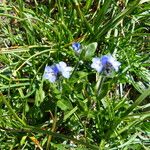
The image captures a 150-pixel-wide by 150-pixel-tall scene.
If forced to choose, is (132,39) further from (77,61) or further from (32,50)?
(32,50)

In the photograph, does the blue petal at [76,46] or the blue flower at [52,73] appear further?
the blue petal at [76,46]

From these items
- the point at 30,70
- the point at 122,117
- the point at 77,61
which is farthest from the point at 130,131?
the point at 30,70

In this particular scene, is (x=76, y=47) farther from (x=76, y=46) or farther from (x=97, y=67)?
(x=97, y=67)

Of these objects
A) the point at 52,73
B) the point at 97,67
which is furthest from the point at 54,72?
the point at 97,67

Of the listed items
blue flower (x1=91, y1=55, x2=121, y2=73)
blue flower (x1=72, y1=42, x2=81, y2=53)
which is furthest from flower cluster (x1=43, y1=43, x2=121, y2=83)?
blue flower (x1=72, y1=42, x2=81, y2=53)

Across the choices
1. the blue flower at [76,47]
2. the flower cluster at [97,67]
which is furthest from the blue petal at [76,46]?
the flower cluster at [97,67]

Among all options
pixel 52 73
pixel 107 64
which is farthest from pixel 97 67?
pixel 52 73

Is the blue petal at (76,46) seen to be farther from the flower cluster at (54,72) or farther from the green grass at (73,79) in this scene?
the flower cluster at (54,72)

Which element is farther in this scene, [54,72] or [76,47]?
[76,47]

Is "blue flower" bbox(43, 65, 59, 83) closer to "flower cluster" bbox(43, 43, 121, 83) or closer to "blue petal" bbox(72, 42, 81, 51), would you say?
"flower cluster" bbox(43, 43, 121, 83)
